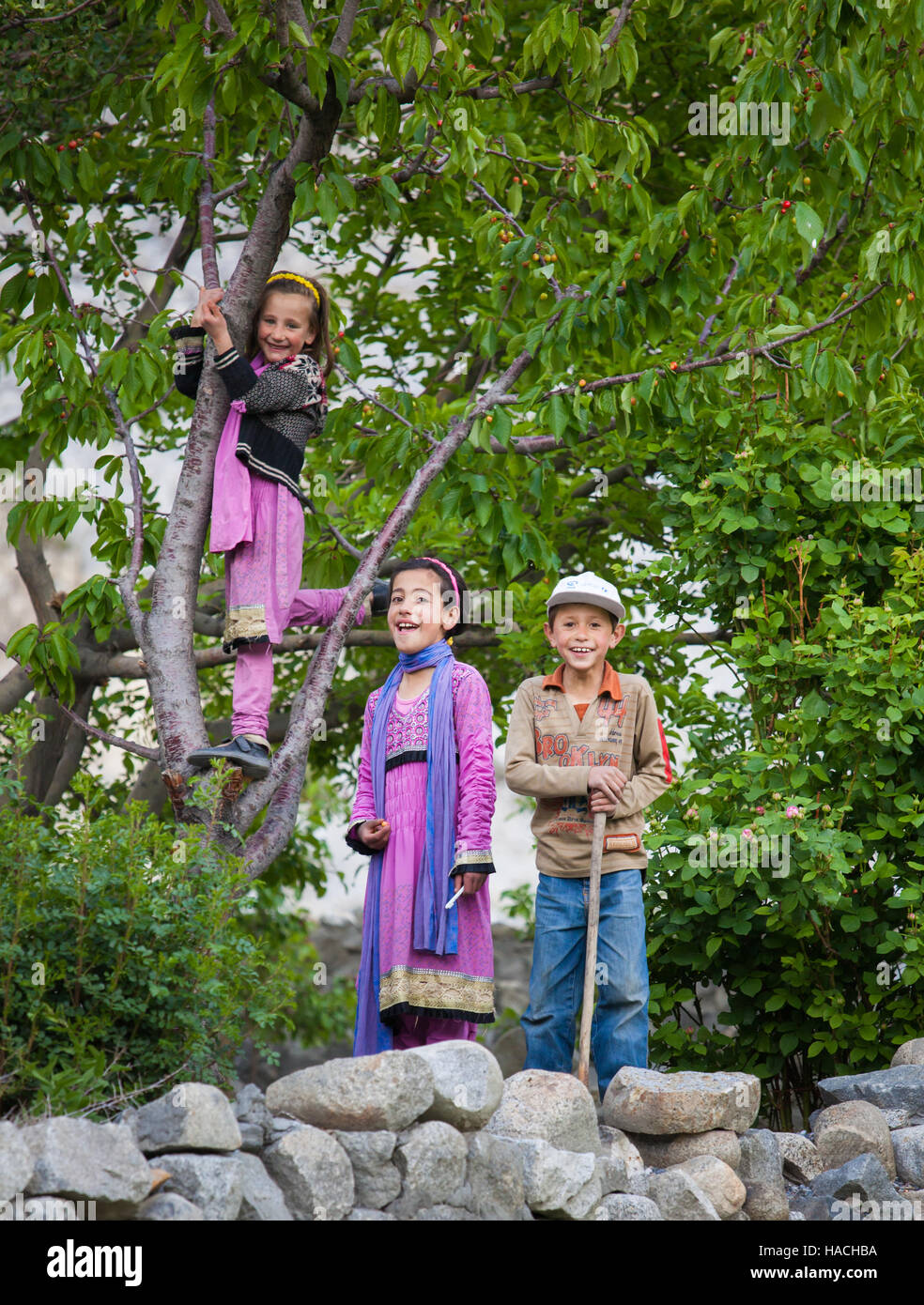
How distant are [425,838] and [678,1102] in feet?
3.34

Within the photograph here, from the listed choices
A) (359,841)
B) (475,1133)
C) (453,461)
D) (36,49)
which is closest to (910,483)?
(453,461)

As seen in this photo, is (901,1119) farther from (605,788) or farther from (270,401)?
(270,401)

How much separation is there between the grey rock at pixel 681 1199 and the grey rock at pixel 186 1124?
49.6 inches

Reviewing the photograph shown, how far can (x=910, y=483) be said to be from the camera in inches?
211

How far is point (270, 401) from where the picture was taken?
14.5ft

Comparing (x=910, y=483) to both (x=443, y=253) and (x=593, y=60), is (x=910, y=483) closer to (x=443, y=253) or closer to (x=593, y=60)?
(x=593, y=60)

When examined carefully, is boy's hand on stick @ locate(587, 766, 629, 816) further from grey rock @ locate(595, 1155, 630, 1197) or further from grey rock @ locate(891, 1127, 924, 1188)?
grey rock @ locate(891, 1127, 924, 1188)

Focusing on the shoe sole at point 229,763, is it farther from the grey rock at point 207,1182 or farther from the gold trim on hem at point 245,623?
the grey rock at point 207,1182

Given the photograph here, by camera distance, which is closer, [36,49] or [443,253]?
[36,49]

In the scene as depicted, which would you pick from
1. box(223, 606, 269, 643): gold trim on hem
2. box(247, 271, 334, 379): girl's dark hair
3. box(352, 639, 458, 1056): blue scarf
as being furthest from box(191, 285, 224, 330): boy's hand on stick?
box(352, 639, 458, 1056): blue scarf

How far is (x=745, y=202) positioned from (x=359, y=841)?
302 centimetres

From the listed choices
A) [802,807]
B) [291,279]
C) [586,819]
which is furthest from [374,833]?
[291,279]

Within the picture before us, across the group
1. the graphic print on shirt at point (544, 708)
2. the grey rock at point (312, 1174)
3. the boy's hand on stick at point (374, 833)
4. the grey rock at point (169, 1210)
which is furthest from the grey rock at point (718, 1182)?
the grey rock at point (169, 1210)
